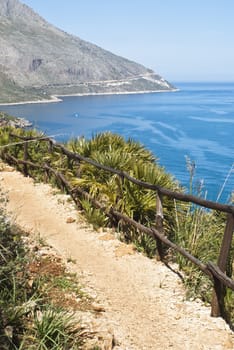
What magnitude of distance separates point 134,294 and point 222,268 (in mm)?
1166

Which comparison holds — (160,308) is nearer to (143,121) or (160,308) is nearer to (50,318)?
(50,318)

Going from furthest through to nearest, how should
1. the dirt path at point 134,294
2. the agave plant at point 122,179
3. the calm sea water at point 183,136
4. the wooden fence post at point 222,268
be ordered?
1. the calm sea water at point 183,136
2. the agave plant at point 122,179
3. the wooden fence post at point 222,268
4. the dirt path at point 134,294

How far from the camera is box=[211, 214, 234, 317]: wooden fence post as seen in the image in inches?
177

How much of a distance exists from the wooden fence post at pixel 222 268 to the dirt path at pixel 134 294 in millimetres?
110

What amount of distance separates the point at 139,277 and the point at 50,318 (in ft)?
7.35

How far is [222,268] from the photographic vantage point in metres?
4.65

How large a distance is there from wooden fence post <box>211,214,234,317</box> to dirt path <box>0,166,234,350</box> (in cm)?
11

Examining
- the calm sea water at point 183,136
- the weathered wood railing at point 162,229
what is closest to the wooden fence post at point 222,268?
the weathered wood railing at point 162,229

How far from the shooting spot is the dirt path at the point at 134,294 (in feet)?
14.4

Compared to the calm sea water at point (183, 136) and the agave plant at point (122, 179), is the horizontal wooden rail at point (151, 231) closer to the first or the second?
the agave plant at point (122, 179)

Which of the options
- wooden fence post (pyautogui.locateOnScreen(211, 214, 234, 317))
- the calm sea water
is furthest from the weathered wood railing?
the calm sea water

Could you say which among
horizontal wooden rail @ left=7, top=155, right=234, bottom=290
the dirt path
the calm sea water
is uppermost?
horizontal wooden rail @ left=7, top=155, right=234, bottom=290

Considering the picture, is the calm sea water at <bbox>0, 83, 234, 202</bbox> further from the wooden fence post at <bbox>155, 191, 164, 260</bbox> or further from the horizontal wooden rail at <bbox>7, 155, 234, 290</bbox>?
the wooden fence post at <bbox>155, 191, 164, 260</bbox>

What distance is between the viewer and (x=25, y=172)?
1239 cm
